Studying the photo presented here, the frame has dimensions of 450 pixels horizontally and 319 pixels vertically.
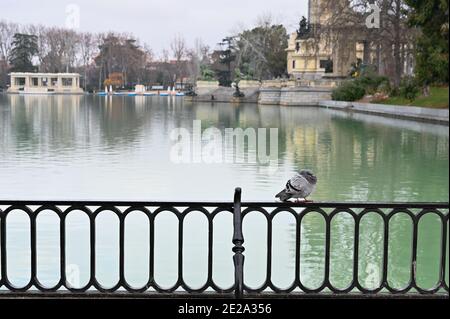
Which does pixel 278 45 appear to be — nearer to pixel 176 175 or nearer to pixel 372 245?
pixel 176 175

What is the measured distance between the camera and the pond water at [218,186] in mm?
5938

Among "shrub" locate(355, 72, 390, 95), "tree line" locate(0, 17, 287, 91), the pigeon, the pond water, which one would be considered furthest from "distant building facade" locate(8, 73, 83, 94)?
the pigeon

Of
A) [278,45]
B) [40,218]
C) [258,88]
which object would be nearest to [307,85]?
[258,88]

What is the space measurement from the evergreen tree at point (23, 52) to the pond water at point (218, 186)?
5755cm

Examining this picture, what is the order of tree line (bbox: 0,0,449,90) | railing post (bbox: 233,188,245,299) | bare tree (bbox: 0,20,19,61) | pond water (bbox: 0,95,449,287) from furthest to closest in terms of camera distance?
1. bare tree (bbox: 0,20,19,61)
2. tree line (bbox: 0,0,449,90)
3. pond water (bbox: 0,95,449,287)
4. railing post (bbox: 233,188,245,299)

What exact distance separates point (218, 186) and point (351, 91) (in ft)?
95.0

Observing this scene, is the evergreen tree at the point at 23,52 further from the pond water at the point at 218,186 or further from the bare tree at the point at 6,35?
the pond water at the point at 218,186

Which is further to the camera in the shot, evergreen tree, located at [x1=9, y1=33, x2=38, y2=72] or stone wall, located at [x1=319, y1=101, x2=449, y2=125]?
evergreen tree, located at [x1=9, y1=33, x2=38, y2=72]

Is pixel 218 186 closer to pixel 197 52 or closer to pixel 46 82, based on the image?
pixel 197 52

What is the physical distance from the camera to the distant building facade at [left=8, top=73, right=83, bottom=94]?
270 ft

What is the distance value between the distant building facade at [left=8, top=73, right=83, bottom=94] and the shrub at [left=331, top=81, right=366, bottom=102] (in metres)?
49.8

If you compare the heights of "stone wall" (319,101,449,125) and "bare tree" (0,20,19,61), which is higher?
"bare tree" (0,20,19,61)

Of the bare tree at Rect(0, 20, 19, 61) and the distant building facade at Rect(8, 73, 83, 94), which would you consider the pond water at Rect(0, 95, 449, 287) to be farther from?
the distant building facade at Rect(8, 73, 83, 94)
